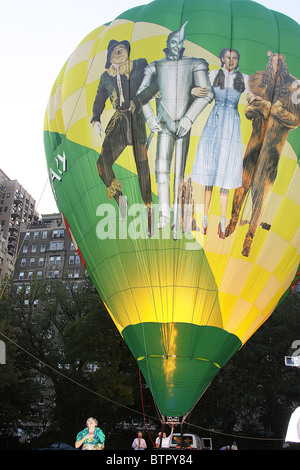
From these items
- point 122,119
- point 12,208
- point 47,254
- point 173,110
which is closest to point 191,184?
point 173,110

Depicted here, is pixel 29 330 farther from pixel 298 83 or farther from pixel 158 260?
pixel 298 83

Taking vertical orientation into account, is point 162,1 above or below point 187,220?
above

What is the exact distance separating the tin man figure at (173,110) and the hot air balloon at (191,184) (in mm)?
26

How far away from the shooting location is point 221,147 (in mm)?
9562

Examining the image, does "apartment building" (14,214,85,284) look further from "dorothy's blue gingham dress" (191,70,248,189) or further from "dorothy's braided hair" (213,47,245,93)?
"dorothy's braided hair" (213,47,245,93)

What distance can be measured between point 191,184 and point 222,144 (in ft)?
3.59

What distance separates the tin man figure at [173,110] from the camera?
9500mm

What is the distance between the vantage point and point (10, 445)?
23109 mm

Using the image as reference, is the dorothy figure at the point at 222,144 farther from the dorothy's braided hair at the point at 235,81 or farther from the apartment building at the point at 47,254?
the apartment building at the point at 47,254

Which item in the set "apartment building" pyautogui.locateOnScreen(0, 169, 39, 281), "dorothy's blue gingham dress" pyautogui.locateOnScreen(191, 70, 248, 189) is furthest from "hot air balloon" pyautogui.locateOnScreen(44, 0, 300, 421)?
"apartment building" pyautogui.locateOnScreen(0, 169, 39, 281)

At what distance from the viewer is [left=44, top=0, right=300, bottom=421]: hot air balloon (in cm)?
941

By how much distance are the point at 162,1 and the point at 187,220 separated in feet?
19.0
